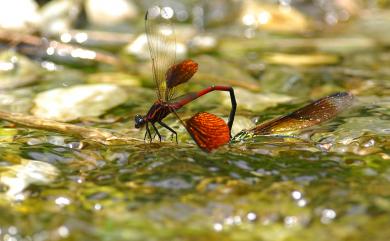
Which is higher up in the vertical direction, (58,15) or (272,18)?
(58,15)

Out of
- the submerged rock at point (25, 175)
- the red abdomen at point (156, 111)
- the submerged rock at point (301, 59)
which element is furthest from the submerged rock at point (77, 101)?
the submerged rock at point (301, 59)

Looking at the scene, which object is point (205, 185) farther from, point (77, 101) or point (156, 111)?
point (77, 101)

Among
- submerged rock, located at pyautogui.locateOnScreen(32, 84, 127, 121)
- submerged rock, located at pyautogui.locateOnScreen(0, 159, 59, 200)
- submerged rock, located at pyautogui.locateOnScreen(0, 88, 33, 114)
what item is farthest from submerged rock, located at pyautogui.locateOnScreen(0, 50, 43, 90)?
submerged rock, located at pyautogui.locateOnScreen(0, 159, 59, 200)

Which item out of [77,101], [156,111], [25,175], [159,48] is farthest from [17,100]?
[25,175]

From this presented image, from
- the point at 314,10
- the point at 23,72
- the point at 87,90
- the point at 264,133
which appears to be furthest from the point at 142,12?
the point at 264,133

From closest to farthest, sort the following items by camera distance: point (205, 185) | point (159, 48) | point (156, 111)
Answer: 1. point (205, 185)
2. point (156, 111)
3. point (159, 48)

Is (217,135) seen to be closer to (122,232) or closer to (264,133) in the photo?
(264,133)
